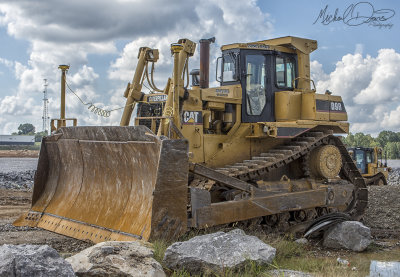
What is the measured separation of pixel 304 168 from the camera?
10078 mm

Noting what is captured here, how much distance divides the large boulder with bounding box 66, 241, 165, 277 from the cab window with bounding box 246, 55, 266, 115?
480 centimetres

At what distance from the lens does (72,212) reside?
8859mm

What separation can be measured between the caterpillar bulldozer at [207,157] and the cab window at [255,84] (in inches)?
0.8

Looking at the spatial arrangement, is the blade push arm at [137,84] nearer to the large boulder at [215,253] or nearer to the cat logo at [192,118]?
the cat logo at [192,118]

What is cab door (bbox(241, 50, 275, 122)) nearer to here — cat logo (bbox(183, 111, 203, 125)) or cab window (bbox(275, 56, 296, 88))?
cab window (bbox(275, 56, 296, 88))

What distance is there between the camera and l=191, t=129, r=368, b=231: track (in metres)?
8.77

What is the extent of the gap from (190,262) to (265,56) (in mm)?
5443

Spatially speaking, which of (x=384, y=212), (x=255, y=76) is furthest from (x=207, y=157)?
(x=384, y=212)

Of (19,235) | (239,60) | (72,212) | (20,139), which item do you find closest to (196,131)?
(239,60)

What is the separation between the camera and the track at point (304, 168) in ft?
28.8

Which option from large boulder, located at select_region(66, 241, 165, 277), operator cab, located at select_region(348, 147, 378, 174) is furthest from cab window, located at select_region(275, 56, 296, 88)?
operator cab, located at select_region(348, 147, 378, 174)

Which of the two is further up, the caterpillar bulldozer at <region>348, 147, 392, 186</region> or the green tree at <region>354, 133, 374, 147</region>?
the green tree at <region>354, 133, 374, 147</region>

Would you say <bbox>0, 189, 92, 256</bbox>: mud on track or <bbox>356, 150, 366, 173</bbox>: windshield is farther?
<bbox>356, 150, 366, 173</bbox>: windshield

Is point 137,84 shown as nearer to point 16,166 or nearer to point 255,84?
point 255,84
